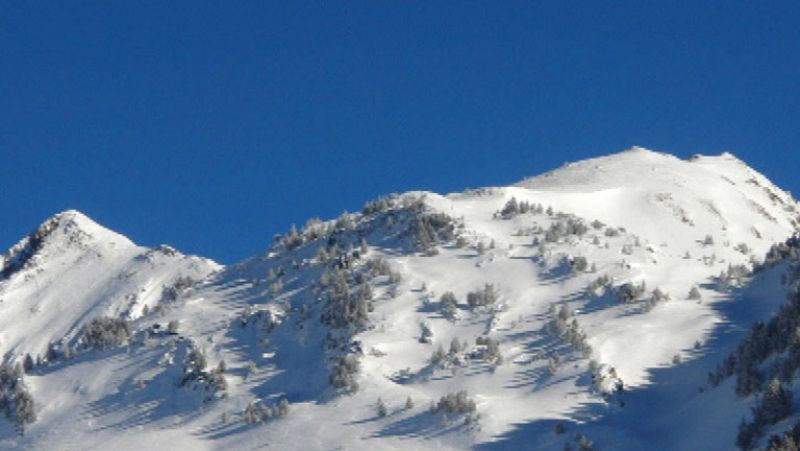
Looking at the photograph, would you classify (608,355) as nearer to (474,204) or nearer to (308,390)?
(308,390)

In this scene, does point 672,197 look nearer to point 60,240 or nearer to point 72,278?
point 72,278

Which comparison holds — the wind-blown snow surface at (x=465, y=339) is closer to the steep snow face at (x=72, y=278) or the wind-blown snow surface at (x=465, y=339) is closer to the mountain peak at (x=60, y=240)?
the steep snow face at (x=72, y=278)

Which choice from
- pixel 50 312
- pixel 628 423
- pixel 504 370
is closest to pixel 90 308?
pixel 50 312

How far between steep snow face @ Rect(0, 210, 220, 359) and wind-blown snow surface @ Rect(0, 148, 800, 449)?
26755 millimetres

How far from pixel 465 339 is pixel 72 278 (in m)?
57.3

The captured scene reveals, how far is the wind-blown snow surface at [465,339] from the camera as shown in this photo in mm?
53406

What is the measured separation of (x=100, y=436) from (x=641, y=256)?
2987 cm

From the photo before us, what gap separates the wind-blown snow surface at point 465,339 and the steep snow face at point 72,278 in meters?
26.8

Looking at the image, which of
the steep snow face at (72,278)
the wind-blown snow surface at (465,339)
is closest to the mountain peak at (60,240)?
the steep snow face at (72,278)

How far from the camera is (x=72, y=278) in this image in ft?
361

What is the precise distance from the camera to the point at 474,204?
80688 mm

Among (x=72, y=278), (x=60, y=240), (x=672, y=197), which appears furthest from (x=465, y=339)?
(x=60, y=240)

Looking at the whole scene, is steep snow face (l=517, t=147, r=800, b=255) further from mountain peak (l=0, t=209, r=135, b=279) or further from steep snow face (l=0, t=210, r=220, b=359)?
mountain peak (l=0, t=209, r=135, b=279)

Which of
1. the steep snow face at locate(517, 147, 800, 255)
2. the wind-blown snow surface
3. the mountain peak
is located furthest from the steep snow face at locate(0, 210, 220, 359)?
the steep snow face at locate(517, 147, 800, 255)
